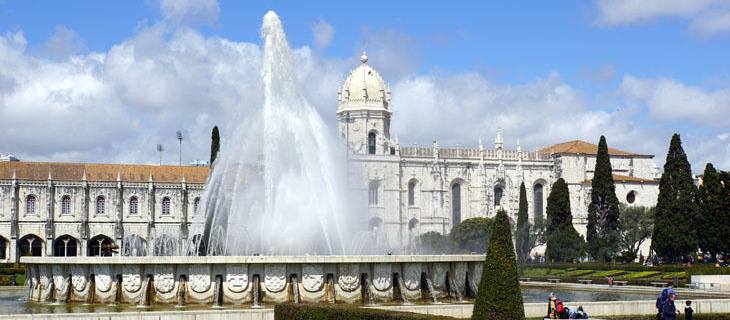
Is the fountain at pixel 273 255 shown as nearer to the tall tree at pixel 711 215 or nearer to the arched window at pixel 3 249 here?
the tall tree at pixel 711 215

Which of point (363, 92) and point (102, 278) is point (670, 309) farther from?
point (363, 92)

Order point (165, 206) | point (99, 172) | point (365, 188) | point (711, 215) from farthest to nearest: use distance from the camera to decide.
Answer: point (365, 188) < point (99, 172) < point (165, 206) < point (711, 215)

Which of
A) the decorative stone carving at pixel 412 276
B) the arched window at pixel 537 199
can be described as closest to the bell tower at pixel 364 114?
the arched window at pixel 537 199

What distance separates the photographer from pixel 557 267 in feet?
171

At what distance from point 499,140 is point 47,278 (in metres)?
64.8

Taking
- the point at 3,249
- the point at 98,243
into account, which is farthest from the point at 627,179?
the point at 3,249

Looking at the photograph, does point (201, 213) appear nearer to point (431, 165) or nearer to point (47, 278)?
point (47, 278)

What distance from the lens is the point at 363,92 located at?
82875 millimetres

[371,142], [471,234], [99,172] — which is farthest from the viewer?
[371,142]

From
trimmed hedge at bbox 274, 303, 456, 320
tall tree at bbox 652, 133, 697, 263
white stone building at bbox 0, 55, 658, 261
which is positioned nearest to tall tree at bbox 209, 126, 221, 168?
white stone building at bbox 0, 55, 658, 261

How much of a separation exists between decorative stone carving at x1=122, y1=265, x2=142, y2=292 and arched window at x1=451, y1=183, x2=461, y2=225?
61409 mm

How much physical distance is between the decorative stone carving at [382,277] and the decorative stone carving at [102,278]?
655cm

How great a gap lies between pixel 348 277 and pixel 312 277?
908 mm

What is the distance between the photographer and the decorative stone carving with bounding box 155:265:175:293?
23672mm
